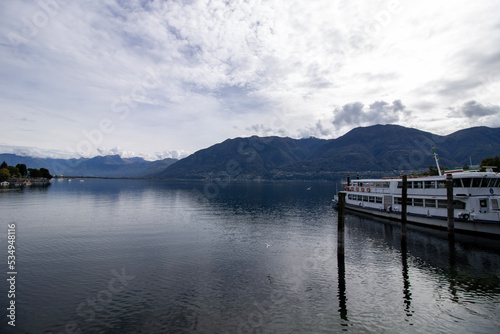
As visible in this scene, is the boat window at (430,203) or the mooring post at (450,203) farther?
the boat window at (430,203)

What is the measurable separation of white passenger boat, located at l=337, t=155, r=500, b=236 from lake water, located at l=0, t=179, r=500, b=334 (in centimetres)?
307

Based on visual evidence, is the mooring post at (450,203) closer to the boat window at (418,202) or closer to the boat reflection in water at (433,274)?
the boat reflection in water at (433,274)

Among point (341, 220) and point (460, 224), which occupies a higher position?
point (341, 220)

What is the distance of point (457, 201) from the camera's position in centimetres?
4953

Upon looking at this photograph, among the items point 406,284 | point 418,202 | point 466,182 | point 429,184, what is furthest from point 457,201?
point 406,284

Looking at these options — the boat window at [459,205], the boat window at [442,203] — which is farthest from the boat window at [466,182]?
the boat window at [442,203]

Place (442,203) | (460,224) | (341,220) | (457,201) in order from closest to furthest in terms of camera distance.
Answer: (341,220), (460,224), (457,201), (442,203)

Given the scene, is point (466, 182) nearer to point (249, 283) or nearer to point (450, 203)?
point (450, 203)

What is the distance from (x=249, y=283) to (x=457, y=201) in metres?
44.8

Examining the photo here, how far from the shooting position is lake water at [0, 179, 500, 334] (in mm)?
19797

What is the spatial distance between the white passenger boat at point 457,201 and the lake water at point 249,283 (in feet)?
10.1

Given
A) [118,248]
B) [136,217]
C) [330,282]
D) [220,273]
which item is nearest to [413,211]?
[330,282]

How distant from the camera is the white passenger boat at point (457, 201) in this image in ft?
148

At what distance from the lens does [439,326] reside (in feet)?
64.1
